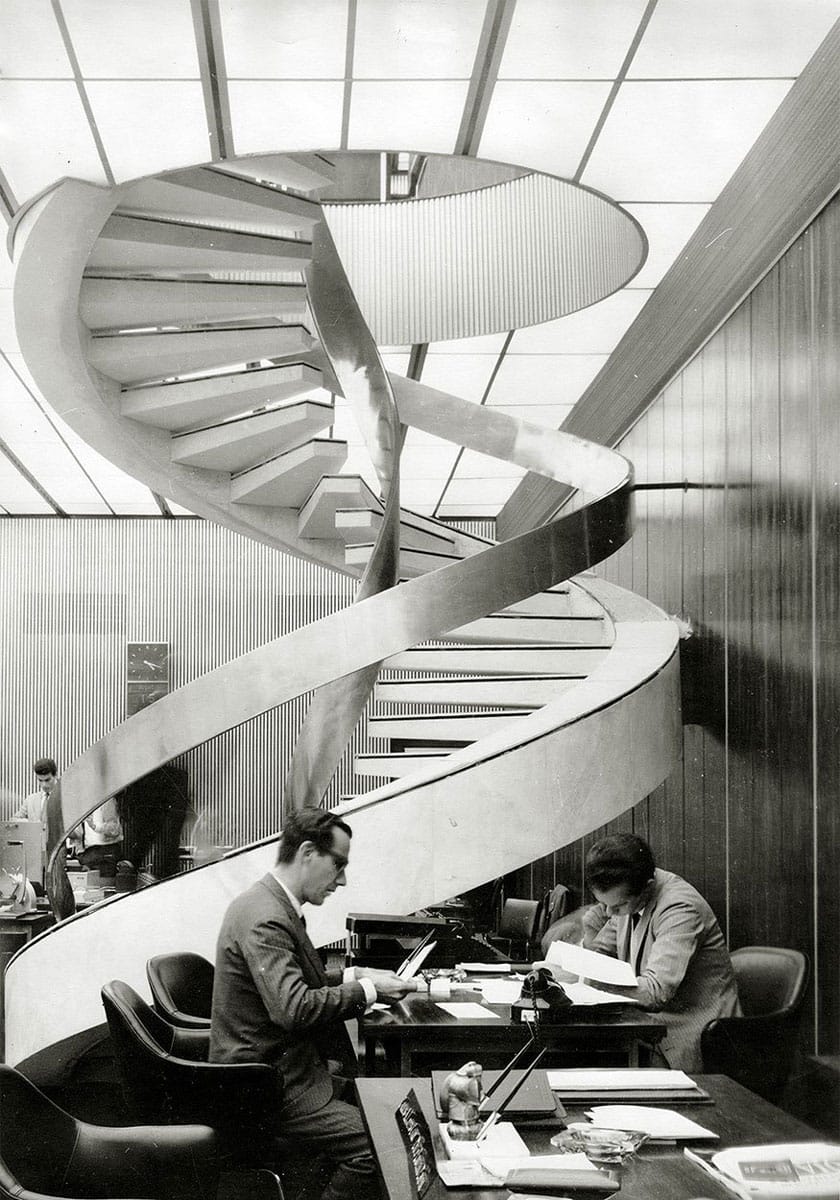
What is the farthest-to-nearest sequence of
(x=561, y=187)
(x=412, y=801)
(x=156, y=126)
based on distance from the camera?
(x=561, y=187) → (x=412, y=801) → (x=156, y=126)

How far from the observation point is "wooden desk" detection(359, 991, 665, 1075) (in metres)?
3.04

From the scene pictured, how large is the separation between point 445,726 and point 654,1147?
5107 millimetres

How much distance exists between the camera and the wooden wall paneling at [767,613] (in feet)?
14.6

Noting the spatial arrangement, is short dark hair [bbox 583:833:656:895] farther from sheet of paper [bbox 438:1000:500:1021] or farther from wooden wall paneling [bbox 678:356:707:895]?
wooden wall paneling [bbox 678:356:707:895]

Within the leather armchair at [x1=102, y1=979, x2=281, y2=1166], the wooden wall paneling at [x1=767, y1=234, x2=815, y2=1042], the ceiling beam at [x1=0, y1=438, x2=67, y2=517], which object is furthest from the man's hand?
the ceiling beam at [x1=0, y1=438, x2=67, y2=517]

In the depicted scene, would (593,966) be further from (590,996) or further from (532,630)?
(532,630)

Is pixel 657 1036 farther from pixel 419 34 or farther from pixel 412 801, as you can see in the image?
pixel 419 34

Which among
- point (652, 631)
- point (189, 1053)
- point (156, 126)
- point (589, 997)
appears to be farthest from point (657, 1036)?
point (156, 126)

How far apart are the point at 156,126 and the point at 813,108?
223 cm

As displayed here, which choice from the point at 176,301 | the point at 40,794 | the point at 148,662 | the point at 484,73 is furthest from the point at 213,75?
the point at 148,662

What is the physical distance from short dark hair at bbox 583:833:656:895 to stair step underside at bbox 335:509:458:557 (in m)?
3.67

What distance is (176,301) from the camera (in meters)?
5.67

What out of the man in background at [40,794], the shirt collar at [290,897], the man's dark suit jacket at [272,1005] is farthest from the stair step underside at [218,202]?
the man in background at [40,794]

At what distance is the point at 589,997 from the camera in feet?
11.0
